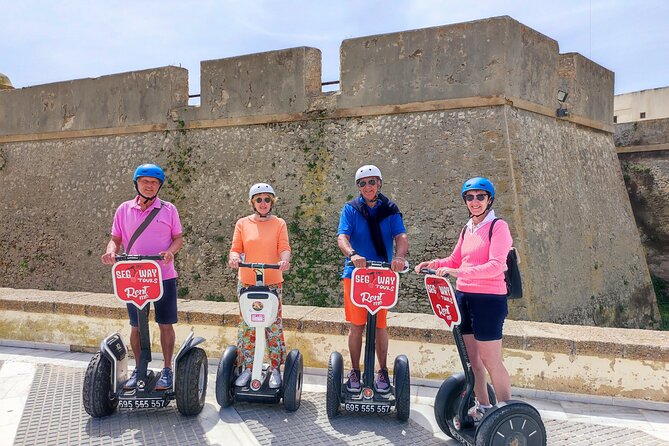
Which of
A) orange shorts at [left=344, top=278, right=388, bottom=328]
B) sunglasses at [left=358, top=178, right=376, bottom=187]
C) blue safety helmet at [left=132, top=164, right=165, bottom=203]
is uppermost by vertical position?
blue safety helmet at [left=132, top=164, right=165, bottom=203]

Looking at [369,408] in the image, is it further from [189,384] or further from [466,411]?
[189,384]

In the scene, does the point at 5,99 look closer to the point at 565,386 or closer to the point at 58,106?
the point at 58,106

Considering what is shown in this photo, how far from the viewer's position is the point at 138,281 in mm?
3590

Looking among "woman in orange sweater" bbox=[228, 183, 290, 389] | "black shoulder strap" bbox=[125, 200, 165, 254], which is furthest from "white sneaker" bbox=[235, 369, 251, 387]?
"black shoulder strap" bbox=[125, 200, 165, 254]

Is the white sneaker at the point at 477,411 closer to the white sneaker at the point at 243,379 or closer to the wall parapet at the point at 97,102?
the white sneaker at the point at 243,379

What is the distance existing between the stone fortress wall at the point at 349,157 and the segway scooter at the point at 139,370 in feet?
15.5

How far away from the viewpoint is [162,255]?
3635mm

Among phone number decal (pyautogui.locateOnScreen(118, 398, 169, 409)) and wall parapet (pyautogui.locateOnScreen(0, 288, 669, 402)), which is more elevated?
wall parapet (pyautogui.locateOnScreen(0, 288, 669, 402))

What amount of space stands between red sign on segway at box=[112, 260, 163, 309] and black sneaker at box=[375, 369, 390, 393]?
64.3 inches

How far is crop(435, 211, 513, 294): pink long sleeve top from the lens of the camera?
2986 millimetres

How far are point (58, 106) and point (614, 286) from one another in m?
12.0

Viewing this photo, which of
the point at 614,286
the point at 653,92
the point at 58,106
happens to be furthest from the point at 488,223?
the point at 653,92

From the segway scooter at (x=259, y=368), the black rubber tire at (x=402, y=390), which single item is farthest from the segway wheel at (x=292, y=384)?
the black rubber tire at (x=402, y=390)

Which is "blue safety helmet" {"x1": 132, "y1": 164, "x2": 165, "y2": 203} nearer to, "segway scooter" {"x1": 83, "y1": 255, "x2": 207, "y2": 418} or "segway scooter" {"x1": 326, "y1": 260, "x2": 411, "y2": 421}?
"segway scooter" {"x1": 83, "y1": 255, "x2": 207, "y2": 418}
